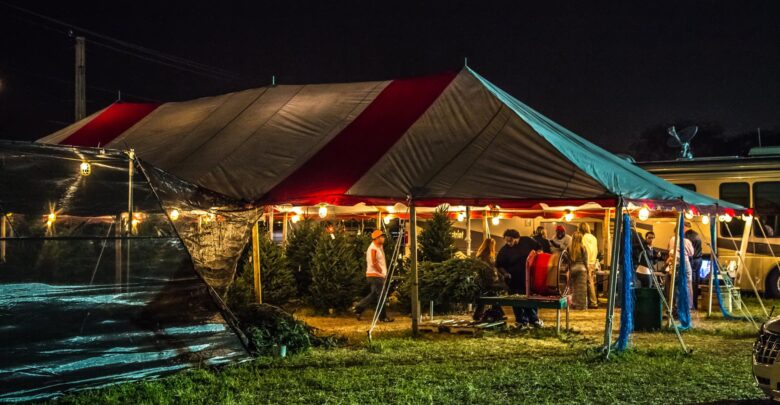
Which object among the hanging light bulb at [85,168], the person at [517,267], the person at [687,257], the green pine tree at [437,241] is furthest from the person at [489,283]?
the hanging light bulb at [85,168]

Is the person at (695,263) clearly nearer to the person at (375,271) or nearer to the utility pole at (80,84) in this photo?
the person at (375,271)

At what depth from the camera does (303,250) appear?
16.9 metres

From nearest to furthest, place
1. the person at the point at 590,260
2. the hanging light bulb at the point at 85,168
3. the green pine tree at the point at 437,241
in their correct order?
the hanging light bulb at the point at 85,168
the green pine tree at the point at 437,241
the person at the point at 590,260

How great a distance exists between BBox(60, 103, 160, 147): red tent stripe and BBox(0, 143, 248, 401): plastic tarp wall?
636 centimetres

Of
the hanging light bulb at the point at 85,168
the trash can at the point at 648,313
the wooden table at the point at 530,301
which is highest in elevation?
the hanging light bulb at the point at 85,168

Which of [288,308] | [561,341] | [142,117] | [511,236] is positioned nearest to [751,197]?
[511,236]

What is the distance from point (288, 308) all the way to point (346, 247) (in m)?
1.65

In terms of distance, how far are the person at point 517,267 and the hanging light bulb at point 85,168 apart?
6.81 m

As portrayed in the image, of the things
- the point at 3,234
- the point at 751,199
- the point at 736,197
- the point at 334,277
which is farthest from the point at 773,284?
the point at 3,234

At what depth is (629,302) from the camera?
1038cm

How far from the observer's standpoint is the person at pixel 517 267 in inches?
503

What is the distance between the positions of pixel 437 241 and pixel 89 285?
816 cm

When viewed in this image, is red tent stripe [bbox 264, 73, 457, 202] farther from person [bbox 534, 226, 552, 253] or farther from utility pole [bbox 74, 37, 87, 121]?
utility pole [bbox 74, 37, 87, 121]

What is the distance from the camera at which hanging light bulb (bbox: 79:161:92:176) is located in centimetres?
857
